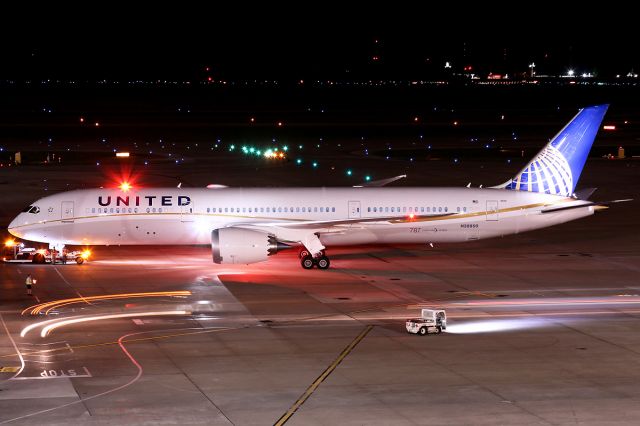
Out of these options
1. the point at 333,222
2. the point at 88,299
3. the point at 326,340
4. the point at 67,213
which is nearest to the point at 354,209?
the point at 333,222

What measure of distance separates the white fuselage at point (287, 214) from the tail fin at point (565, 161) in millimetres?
870

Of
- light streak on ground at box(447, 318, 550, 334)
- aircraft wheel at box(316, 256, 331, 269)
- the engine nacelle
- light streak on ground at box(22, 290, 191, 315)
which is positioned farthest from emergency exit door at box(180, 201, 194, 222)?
light streak on ground at box(447, 318, 550, 334)

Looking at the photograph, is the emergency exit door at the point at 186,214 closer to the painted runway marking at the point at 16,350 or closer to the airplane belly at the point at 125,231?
the airplane belly at the point at 125,231

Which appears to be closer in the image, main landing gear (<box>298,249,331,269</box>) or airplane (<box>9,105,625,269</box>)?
main landing gear (<box>298,249,331,269</box>)

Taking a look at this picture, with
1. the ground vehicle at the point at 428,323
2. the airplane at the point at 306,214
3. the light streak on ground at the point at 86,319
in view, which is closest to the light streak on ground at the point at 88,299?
the light streak on ground at the point at 86,319

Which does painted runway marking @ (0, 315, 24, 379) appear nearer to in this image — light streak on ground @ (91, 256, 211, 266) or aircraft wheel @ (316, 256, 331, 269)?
light streak on ground @ (91, 256, 211, 266)

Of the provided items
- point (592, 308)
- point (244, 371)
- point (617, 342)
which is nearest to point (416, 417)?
point (244, 371)

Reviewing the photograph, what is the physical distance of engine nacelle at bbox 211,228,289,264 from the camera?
47.1 m

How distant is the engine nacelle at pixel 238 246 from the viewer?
47062 millimetres

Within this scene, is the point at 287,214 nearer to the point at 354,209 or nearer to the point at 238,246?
the point at 354,209

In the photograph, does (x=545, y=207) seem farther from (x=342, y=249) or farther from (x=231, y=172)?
(x=231, y=172)

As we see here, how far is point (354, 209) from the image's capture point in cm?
5075

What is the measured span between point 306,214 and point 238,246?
15.8ft

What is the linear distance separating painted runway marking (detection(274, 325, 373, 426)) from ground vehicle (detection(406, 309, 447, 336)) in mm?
1598
